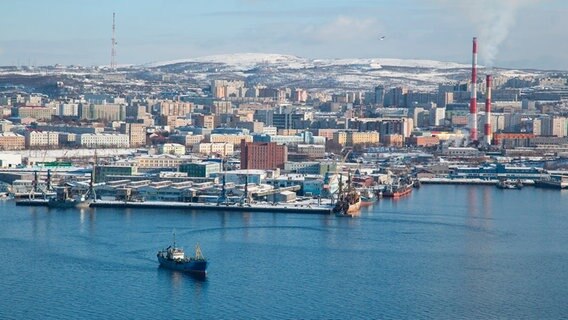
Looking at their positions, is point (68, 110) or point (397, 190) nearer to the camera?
point (397, 190)

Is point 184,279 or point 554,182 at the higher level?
point 554,182

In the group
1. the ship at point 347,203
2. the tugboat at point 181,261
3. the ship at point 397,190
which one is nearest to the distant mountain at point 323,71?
the ship at point 397,190

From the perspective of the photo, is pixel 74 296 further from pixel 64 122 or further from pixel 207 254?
pixel 64 122

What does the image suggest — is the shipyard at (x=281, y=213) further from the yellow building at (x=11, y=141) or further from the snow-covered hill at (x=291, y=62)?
the snow-covered hill at (x=291, y=62)

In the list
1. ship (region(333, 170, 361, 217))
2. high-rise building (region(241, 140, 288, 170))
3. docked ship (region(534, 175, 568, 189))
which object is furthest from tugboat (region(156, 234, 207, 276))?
docked ship (region(534, 175, 568, 189))

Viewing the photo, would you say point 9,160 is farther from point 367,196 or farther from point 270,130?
point 270,130

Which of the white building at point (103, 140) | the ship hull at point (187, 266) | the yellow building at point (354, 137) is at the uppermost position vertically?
the yellow building at point (354, 137)

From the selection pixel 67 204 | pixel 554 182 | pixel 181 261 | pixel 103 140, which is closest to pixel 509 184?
pixel 554 182
